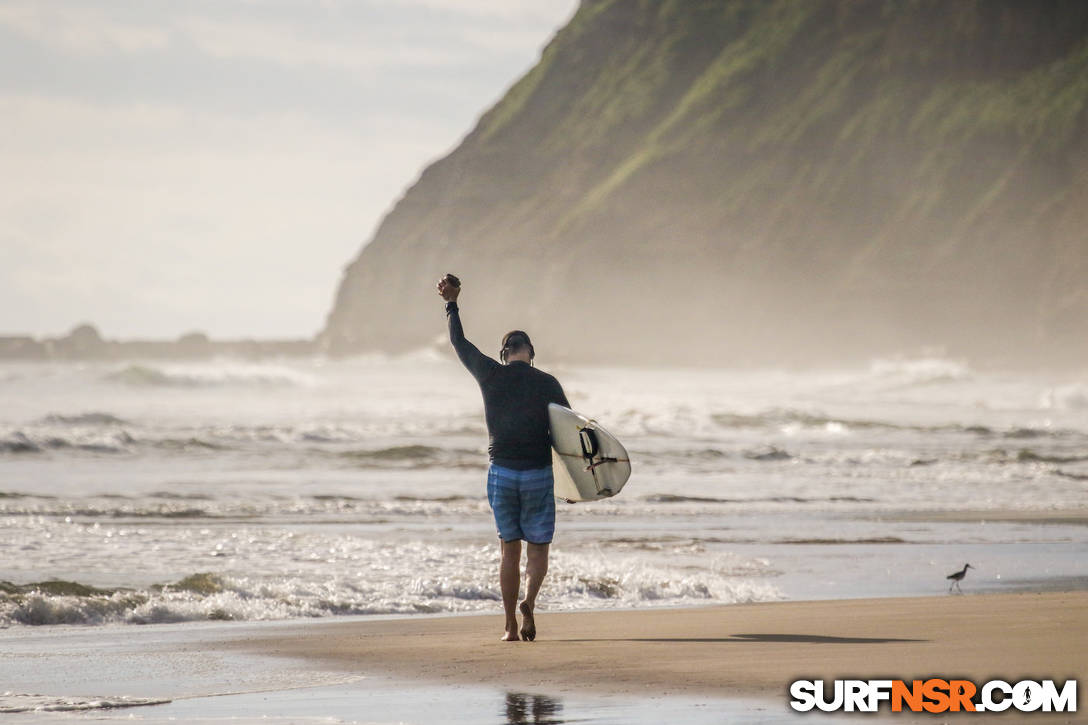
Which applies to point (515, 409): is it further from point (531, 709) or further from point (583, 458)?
point (531, 709)

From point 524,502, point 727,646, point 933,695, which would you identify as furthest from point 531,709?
point 524,502

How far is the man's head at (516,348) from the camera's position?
7.51m

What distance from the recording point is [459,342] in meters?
7.50

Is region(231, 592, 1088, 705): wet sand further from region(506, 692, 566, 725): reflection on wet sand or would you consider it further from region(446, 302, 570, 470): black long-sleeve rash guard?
region(446, 302, 570, 470): black long-sleeve rash guard

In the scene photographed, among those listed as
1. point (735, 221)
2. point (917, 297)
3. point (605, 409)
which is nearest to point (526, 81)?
point (735, 221)

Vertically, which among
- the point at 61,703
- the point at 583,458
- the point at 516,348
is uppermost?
the point at 516,348

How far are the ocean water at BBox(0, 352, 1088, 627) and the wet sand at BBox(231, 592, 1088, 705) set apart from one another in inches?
45.8

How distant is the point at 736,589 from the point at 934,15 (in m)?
108

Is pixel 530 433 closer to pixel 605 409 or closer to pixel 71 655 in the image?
pixel 71 655

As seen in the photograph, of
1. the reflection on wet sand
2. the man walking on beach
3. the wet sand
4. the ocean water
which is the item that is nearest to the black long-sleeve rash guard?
the man walking on beach

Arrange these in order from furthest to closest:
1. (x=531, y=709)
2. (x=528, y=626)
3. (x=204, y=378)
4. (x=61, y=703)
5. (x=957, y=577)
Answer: (x=204, y=378) < (x=957, y=577) < (x=528, y=626) < (x=61, y=703) < (x=531, y=709)

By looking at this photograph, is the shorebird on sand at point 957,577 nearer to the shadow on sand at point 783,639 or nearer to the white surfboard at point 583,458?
the shadow on sand at point 783,639

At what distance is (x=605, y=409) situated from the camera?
4219cm

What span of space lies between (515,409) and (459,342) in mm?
470
